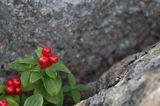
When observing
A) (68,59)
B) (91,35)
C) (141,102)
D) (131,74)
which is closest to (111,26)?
(91,35)

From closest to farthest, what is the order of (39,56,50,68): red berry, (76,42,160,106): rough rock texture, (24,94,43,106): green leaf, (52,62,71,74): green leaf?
(76,42,160,106): rough rock texture
(24,94,43,106): green leaf
(39,56,50,68): red berry
(52,62,71,74): green leaf

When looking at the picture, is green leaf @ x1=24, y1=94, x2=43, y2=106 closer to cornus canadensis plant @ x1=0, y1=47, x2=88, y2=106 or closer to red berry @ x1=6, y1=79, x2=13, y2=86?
cornus canadensis plant @ x1=0, y1=47, x2=88, y2=106

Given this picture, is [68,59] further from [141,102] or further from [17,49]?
[141,102]

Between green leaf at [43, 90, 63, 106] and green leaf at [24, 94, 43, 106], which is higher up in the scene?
green leaf at [24, 94, 43, 106]

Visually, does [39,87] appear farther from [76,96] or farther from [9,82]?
[76,96]

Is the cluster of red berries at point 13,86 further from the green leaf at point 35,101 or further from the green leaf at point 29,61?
the green leaf at point 35,101

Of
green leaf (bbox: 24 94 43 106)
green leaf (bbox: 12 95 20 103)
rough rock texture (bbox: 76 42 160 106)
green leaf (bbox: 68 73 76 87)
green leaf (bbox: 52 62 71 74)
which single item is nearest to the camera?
rough rock texture (bbox: 76 42 160 106)

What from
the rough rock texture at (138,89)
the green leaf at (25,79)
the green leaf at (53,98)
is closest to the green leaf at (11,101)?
the green leaf at (25,79)

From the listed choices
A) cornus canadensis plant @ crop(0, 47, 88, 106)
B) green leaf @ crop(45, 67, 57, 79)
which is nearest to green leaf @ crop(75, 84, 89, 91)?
cornus canadensis plant @ crop(0, 47, 88, 106)
